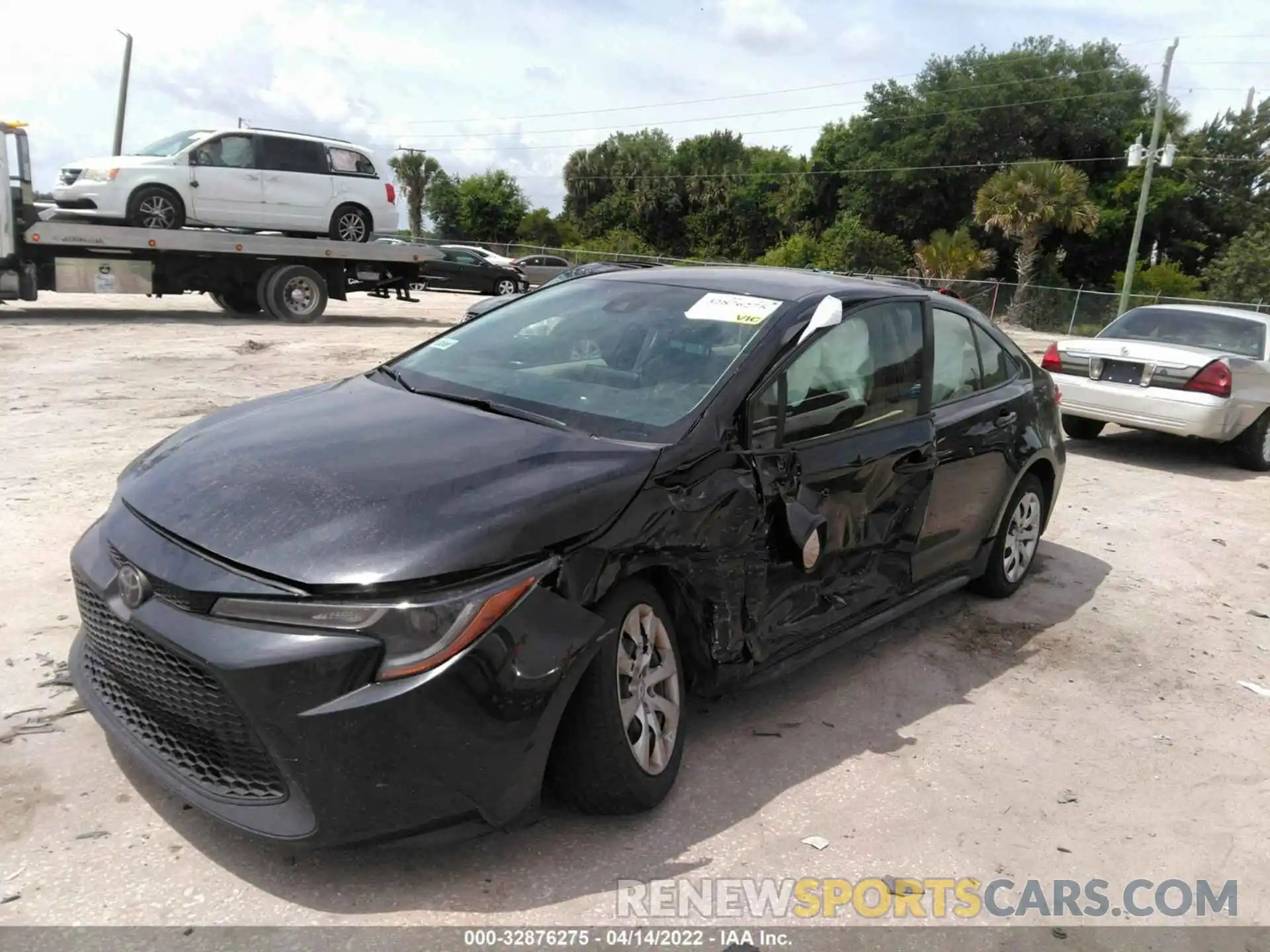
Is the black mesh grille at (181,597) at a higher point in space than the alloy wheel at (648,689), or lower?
higher

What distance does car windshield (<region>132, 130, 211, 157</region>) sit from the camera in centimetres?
1565

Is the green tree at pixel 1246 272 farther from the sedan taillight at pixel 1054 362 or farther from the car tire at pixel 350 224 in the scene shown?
the sedan taillight at pixel 1054 362

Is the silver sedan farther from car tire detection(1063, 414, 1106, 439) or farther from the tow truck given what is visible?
the tow truck

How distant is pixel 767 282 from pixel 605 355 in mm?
846

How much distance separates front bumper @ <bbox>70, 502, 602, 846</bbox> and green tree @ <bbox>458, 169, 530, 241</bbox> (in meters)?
63.2

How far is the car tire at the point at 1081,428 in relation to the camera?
10.6m

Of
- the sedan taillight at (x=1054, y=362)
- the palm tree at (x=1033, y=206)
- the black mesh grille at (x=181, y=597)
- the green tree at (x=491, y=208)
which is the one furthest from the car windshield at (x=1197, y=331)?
the green tree at (x=491, y=208)

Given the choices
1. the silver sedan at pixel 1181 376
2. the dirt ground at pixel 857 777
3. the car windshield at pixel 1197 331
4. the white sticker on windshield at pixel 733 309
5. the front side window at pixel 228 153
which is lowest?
the dirt ground at pixel 857 777

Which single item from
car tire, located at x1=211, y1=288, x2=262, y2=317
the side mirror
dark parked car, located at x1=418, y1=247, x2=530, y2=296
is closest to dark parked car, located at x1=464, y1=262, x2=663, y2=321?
the side mirror

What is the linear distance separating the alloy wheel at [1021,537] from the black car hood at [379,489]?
2.98 metres

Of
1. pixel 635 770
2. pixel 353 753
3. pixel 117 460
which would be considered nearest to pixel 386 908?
pixel 353 753

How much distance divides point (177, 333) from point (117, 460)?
323 inches

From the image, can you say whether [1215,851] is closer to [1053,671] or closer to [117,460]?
[1053,671]

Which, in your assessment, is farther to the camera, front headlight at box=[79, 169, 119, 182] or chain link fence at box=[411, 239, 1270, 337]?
chain link fence at box=[411, 239, 1270, 337]
